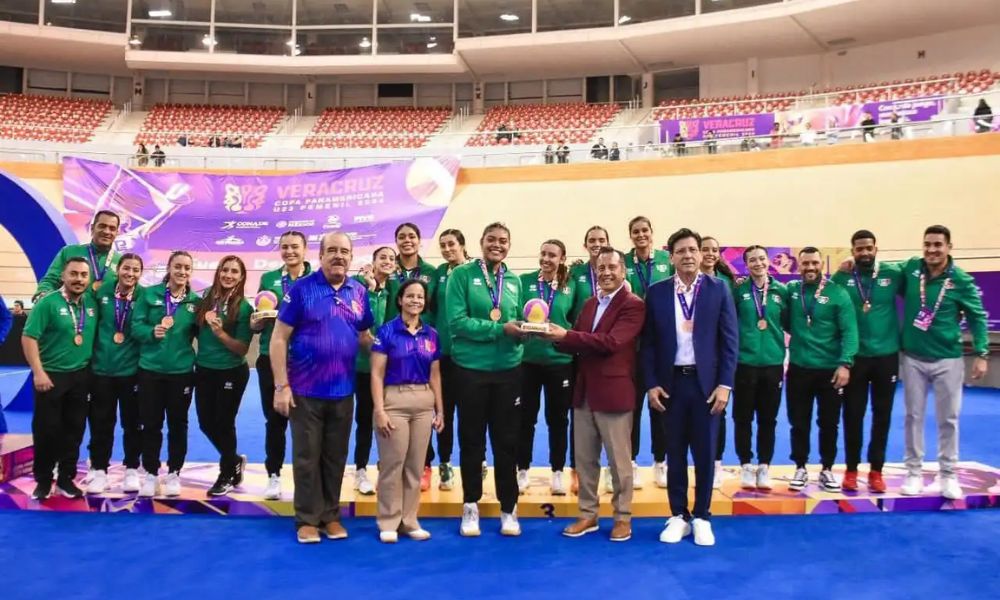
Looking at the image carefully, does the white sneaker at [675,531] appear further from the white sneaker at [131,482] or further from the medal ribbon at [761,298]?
the white sneaker at [131,482]

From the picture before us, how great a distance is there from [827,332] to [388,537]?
348 cm

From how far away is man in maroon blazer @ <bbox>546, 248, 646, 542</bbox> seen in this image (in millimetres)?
4258

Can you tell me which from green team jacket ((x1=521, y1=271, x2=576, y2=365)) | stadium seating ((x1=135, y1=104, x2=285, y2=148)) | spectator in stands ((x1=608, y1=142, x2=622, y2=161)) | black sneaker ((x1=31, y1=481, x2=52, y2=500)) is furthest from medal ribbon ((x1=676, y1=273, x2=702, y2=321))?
stadium seating ((x1=135, y1=104, x2=285, y2=148))

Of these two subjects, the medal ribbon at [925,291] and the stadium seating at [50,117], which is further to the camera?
the stadium seating at [50,117]

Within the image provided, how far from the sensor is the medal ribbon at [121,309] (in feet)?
16.5

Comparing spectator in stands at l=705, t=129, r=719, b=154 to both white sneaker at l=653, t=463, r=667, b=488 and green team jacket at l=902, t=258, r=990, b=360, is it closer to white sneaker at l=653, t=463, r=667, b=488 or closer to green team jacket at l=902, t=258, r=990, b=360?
green team jacket at l=902, t=258, r=990, b=360

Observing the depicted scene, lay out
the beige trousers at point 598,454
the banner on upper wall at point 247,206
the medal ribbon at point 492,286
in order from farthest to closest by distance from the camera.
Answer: the banner on upper wall at point 247,206 < the medal ribbon at point 492,286 < the beige trousers at point 598,454

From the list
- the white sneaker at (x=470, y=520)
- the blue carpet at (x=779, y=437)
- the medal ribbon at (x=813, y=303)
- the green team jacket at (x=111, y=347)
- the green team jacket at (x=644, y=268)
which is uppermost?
the green team jacket at (x=644, y=268)

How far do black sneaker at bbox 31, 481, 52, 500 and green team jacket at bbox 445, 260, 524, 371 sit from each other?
308 cm

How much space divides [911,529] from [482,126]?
21638 mm

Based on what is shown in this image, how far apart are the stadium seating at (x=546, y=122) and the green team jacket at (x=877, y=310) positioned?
624 inches

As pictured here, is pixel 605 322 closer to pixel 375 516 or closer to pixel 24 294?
pixel 375 516

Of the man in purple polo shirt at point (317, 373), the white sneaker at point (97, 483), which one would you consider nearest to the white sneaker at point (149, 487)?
the white sneaker at point (97, 483)

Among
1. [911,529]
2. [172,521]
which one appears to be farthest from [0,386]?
[911,529]
